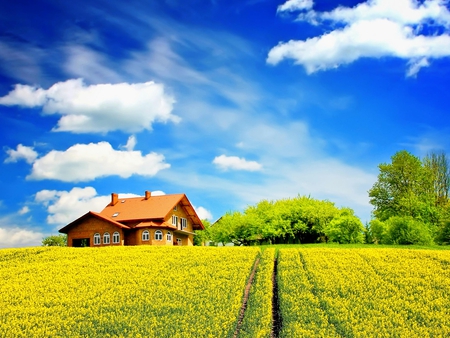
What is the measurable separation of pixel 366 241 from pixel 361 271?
27911 mm

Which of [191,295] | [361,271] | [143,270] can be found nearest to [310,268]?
[361,271]

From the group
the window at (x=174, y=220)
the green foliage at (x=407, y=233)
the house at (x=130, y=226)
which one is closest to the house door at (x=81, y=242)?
the house at (x=130, y=226)

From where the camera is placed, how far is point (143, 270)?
37.2 metres

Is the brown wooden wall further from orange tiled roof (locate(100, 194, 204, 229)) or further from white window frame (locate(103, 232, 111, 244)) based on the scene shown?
orange tiled roof (locate(100, 194, 204, 229))

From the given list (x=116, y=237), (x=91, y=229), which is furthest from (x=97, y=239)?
(x=116, y=237)

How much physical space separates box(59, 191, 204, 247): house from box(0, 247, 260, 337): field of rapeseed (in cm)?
1347

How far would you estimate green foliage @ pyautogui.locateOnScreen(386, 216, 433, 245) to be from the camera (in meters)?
56.1

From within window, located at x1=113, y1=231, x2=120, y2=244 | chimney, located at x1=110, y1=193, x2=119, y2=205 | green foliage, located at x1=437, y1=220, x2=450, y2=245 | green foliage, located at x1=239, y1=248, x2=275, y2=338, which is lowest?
green foliage, located at x1=239, y1=248, x2=275, y2=338

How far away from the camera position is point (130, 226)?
2375 inches

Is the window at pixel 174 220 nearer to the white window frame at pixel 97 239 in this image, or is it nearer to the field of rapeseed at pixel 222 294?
→ the white window frame at pixel 97 239

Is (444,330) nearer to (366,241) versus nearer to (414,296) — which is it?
(414,296)

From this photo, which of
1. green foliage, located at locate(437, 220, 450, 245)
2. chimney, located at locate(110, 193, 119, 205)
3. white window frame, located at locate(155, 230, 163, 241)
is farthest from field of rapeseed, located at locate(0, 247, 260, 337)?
green foliage, located at locate(437, 220, 450, 245)

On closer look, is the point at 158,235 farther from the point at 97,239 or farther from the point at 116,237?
the point at 97,239

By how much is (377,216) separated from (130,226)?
38932 mm
